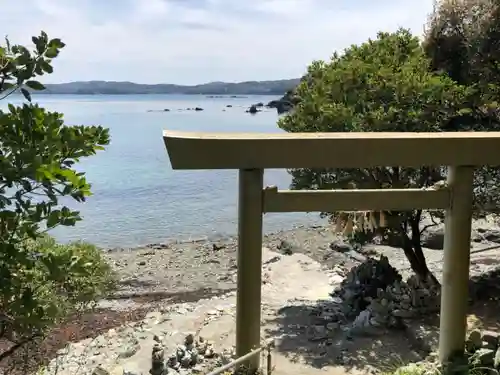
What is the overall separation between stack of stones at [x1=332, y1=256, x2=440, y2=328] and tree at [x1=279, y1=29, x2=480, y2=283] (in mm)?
525

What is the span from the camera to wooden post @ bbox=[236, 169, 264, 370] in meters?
4.00

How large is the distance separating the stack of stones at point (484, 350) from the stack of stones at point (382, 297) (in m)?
3.89

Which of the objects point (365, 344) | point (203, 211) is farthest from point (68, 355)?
point (203, 211)

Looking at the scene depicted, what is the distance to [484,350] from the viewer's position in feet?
14.3

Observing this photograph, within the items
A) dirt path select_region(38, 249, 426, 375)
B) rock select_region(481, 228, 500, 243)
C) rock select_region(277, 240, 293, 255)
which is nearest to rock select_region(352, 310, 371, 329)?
dirt path select_region(38, 249, 426, 375)

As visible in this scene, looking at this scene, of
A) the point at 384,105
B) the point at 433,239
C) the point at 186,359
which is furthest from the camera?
the point at 433,239

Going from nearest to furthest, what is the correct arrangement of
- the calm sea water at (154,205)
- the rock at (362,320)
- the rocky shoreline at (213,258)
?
1. the rock at (362,320)
2. the rocky shoreline at (213,258)
3. the calm sea water at (154,205)

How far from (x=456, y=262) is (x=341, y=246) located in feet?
40.2

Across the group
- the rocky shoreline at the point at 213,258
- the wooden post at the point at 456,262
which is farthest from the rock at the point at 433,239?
the wooden post at the point at 456,262

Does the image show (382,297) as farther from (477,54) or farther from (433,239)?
(433,239)

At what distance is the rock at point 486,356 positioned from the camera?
4289mm

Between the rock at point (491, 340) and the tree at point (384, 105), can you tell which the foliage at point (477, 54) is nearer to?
the tree at point (384, 105)

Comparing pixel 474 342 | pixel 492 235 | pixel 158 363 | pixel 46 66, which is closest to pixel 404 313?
pixel 158 363

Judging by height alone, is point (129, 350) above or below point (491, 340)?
below
